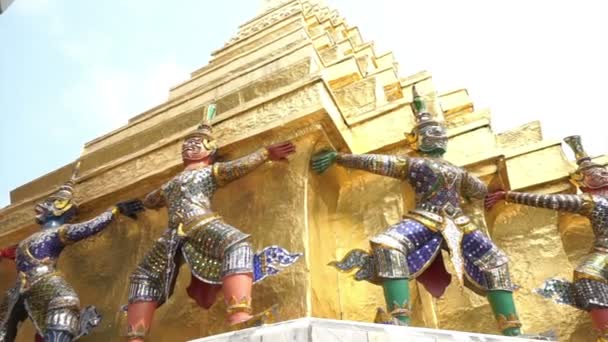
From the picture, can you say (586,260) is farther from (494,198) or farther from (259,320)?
(259,320)

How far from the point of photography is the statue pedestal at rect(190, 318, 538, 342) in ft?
8.99

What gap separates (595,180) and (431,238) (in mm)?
1817

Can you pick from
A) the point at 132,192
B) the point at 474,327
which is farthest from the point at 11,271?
the point at 474,327

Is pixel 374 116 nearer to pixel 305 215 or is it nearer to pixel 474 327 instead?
A: pixel 305 215

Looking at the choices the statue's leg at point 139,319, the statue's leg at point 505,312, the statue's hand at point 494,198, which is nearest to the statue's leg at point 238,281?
the statue's leg at point 139,319

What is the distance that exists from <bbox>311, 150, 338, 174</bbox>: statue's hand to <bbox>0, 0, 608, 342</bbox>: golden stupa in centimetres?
7

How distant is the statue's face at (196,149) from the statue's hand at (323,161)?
946 millimetres

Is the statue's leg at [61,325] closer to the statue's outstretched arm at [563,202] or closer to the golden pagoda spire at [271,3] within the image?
the statue's outstretched arm at [563,202]

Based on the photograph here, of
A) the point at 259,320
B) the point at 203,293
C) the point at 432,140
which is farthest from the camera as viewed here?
the point at 432,140

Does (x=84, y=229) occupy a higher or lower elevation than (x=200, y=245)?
higher

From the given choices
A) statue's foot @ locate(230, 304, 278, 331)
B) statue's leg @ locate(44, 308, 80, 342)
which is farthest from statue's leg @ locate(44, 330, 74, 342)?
statue's foot @ locate(230, 304, 278, 331)

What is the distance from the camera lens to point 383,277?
150 inches

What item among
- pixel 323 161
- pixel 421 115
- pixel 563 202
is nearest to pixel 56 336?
pixel 323 161

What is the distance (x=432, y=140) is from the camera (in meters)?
4.68
